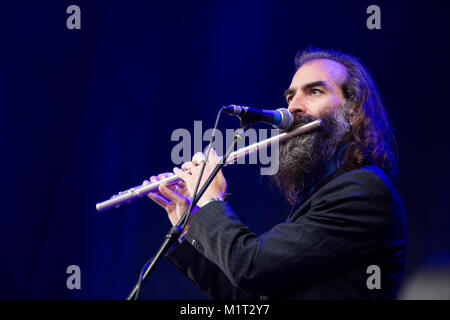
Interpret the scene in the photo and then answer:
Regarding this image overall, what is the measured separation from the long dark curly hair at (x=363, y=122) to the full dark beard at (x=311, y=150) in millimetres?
70

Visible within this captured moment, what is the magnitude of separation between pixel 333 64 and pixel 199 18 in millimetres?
1544

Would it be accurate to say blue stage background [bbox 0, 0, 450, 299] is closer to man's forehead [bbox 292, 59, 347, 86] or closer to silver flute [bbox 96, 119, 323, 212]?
man's forehead [bbox 292, 59, 347, 86]

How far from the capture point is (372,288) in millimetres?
1251

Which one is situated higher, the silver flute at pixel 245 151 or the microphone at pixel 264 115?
the microphone at pixel 264 115

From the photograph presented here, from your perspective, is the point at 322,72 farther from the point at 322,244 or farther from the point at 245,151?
the point at 322,244

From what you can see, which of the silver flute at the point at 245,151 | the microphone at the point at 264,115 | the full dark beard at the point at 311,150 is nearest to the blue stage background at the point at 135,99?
the full dark beard at the point at 311,150

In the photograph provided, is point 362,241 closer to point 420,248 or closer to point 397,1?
point 420,248

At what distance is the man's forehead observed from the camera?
6.00 feet

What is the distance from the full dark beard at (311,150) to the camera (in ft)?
5.36

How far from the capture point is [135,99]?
9.96 ft

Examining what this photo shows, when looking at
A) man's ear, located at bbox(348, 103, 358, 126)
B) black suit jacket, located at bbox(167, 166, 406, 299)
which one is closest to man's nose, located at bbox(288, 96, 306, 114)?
man's ear, located at bbox(348, 103, 358, 126)

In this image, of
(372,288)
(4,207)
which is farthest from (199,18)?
(372,288)

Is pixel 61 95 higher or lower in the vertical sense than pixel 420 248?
higher

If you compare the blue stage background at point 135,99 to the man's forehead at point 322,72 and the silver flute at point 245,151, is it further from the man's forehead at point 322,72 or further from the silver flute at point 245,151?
the silver flute at point 245,151
